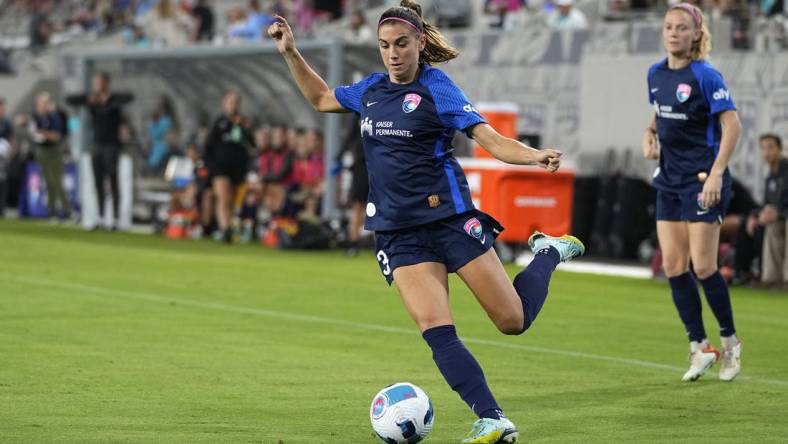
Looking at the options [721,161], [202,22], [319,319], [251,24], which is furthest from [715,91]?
[202,22]

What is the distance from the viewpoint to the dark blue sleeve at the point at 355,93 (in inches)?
310

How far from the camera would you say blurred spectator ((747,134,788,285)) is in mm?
18188

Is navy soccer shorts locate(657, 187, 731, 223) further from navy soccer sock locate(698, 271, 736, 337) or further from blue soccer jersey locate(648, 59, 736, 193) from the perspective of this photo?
navy soccer sock locate(698, 271, 736, 337)

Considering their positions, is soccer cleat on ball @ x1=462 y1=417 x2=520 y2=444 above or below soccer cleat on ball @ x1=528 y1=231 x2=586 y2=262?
below

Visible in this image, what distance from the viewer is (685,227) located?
1026 cm

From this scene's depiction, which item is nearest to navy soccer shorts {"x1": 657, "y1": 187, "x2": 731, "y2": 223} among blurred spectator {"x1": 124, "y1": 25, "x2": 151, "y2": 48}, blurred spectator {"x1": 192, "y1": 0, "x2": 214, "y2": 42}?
A: blurred spectator {"x1": 192, "y1": 0, "x2": 214, "y2": 42}

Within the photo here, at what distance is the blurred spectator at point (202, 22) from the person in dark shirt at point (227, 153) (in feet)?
29.5

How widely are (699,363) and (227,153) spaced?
1488 cm

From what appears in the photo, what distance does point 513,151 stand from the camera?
720cm

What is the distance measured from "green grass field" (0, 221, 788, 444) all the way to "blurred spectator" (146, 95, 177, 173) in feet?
34.3

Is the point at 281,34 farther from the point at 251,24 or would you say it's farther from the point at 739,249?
the point at 251,24

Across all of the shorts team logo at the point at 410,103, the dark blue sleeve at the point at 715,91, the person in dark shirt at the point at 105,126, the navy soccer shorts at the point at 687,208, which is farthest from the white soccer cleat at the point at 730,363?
the person in dark shirt at the point at 105,126

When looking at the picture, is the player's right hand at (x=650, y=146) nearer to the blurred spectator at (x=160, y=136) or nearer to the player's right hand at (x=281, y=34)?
the player's right hand at (x=281, y=34)

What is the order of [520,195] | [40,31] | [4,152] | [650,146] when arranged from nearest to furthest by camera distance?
[650,146]
[520,195]
[4,152]
[40,31]
